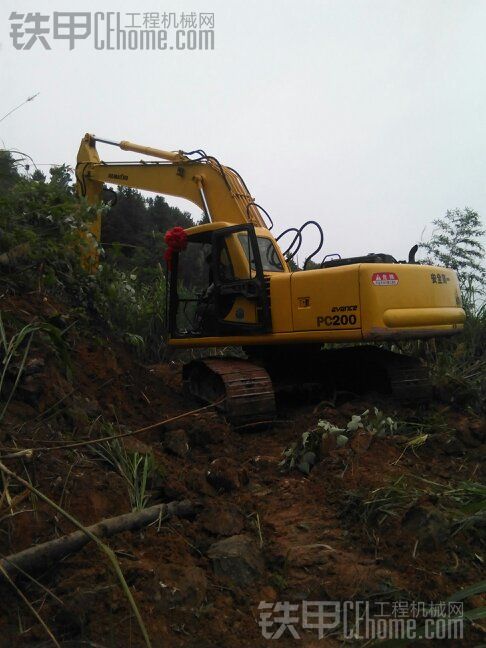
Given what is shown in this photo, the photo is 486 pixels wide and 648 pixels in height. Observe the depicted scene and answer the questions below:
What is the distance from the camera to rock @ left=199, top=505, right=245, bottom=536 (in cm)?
325

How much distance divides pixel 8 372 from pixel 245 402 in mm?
2278

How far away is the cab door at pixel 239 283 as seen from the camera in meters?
5.96

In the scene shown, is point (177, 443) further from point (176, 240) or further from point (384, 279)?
point (176, 240)

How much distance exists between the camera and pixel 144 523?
3072mm

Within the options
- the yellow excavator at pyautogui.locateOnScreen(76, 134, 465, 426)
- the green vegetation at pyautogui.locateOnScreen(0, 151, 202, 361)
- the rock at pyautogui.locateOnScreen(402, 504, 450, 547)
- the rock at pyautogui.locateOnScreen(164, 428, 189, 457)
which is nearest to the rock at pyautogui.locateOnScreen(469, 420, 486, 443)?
the yellow excavator at pyautogui.locateOnScreen(76, 134, 465, 426)

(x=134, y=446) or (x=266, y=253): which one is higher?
(x=266, y=253)

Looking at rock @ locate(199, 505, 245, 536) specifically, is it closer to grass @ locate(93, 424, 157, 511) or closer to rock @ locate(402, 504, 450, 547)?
grass @ locate(93, 424, 157, 511)

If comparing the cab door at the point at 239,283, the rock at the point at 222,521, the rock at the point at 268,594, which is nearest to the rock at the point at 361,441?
the rock at the point at 222,521

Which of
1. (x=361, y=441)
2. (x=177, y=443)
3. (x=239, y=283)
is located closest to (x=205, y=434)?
(x=177, y=443)

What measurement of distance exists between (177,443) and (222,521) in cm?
124

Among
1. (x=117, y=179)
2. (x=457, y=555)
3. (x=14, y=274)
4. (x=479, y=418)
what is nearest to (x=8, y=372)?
(x=14, y=274)

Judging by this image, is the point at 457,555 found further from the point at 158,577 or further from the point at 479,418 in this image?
the point at 479,418

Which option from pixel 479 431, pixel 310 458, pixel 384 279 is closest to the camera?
pixel 310 458

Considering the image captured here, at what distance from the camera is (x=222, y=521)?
3.29 metres
